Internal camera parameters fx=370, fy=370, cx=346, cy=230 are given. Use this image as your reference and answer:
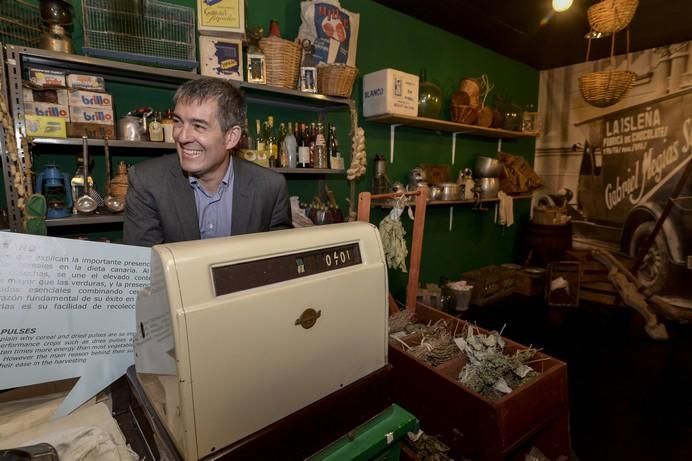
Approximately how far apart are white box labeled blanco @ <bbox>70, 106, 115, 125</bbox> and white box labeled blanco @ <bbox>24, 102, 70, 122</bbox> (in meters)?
0.02

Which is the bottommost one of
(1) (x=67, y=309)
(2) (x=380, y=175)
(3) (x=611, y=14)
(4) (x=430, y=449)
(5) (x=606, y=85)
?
(4) (x=430, y=449)

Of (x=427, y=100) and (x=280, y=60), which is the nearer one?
(x=280, y=60)

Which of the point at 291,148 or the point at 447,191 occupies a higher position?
the point at 291,148

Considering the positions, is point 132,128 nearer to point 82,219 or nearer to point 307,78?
point 82,219

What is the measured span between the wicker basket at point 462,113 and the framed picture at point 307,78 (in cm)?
151

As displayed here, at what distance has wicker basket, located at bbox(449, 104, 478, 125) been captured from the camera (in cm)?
308

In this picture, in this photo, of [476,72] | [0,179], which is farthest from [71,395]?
[476,72]

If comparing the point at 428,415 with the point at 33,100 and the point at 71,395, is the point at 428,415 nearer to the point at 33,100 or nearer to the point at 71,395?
the point at 71,395

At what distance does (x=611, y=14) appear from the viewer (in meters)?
2.16

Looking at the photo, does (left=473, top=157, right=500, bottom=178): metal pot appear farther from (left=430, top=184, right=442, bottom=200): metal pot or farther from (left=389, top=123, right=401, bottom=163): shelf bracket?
(left=389, top=123, right=401, bottom=163): shelf bracket

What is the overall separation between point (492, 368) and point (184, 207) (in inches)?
53.3

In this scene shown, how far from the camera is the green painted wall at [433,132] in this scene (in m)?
2.56

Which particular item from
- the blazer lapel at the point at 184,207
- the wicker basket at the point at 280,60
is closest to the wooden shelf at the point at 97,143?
the blazer lapel at the point at 184,207

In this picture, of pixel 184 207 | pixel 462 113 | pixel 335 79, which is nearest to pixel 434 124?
pixel 462 113
